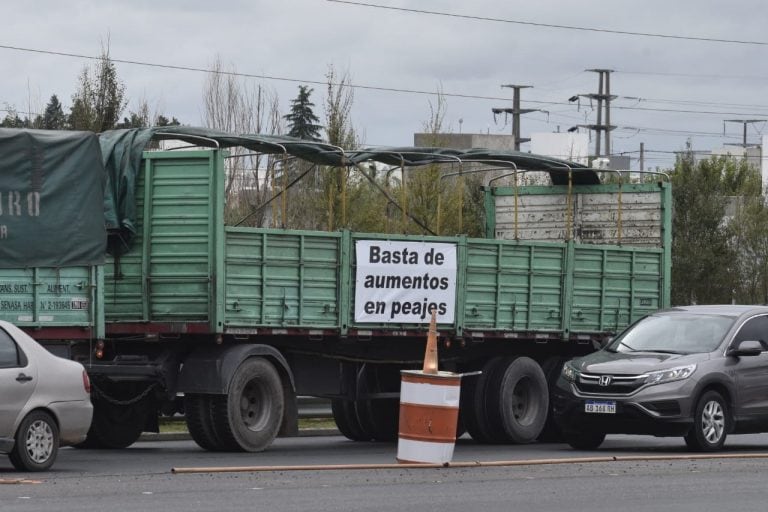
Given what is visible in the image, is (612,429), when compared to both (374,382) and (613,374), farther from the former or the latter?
(374,382)

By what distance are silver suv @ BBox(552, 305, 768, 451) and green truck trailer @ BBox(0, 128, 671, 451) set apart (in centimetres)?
190

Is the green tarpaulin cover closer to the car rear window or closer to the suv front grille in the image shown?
the car rear window

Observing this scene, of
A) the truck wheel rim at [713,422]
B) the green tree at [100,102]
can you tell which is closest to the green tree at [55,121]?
the green tree at [100,102]

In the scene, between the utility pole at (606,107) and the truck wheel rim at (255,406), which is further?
the utility pole at (606,107)

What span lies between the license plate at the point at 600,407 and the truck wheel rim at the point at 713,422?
976 mm

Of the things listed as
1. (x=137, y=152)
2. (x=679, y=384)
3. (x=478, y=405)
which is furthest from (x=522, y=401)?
(x=137, y=152)

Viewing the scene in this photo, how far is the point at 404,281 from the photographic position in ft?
65.3

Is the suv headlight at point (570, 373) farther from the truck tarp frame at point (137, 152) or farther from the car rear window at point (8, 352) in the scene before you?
the car rear window at point (8, 352)

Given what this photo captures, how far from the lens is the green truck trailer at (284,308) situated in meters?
17.6

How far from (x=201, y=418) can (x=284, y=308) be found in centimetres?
152

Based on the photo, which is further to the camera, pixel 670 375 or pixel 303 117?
pixel 303 117

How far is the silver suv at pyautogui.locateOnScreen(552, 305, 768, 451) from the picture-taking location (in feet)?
60.0

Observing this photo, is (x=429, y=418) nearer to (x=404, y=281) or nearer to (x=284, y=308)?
(x=284, y=308)

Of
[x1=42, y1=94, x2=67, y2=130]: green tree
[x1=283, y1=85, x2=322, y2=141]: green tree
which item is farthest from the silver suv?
[x1=283, y1=85, x2=322, y2=141]: green tree
